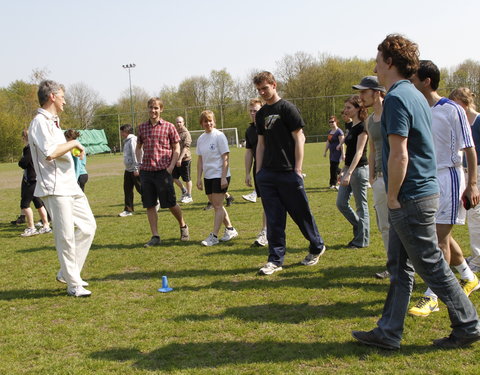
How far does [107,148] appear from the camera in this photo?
58.2 metres

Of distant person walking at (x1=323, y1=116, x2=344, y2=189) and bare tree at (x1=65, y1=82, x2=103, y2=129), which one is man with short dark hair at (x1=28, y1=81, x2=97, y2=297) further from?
bare tree at (x1=65, y1=82, x2=103, y2=129)

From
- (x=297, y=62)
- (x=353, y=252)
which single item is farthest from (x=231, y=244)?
(x=297, y=62)

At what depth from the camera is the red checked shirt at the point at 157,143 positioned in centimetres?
740

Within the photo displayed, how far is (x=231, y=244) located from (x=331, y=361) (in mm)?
4173

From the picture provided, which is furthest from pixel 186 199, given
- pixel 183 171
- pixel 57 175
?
pixel 57 175

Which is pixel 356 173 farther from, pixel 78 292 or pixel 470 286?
pixel 78 292

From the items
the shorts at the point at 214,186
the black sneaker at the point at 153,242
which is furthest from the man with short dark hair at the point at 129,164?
the shorts at the point at 214,186

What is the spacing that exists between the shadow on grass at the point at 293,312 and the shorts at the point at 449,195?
1.01 m

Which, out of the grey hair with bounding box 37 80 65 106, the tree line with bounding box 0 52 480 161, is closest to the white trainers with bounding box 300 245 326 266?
the grey hair with bounding box 37 80 65 106

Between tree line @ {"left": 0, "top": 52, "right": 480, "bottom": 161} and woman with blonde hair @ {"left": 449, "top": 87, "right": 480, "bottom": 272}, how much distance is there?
47.7m

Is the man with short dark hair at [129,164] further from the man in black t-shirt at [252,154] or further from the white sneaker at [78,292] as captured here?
the white sneaker at [78,292]

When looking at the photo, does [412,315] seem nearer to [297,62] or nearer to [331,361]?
[331,361]

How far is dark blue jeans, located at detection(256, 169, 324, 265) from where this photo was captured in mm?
5754

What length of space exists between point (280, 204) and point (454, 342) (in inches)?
110
